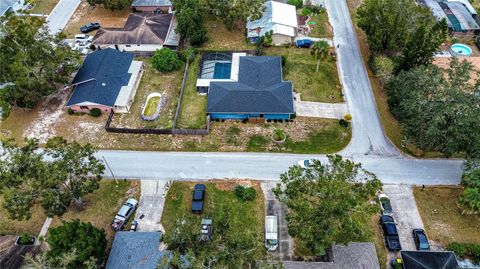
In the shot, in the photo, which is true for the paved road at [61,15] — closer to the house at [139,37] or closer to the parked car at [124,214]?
the house at [139,37]

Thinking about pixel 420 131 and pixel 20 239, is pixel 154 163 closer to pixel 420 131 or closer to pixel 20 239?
pixel 20 239

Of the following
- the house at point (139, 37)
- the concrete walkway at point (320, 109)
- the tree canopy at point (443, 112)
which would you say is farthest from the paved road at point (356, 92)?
the house at point (139, 37)

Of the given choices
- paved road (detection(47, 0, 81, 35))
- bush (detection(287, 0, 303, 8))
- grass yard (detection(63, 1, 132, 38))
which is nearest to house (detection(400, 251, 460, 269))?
bush (detection(287, 0, 303, 8))

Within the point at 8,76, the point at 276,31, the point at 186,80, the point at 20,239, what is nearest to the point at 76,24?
the point at 8,76

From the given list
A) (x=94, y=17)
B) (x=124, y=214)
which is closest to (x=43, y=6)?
(x=94, y=17)

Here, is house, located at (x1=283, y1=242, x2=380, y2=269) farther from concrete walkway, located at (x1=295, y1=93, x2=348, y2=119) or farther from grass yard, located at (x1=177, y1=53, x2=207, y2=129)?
grass yard, located at (x1=177, y1=53, x2=207, y2=129)
